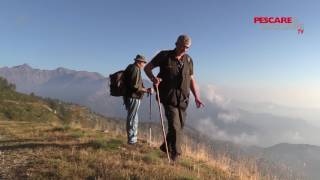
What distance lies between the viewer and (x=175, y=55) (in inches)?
344

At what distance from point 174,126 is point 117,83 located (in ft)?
9.20

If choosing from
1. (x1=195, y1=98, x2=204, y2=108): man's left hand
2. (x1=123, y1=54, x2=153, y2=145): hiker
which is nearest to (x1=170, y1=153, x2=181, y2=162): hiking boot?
(x1=195, y1=98, x2=204, y2=108): man's left hand

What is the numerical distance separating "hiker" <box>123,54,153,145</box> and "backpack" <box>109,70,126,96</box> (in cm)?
13

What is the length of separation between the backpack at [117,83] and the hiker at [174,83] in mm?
2131

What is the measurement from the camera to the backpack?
10.9m

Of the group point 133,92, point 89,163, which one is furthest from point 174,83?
point 133,92

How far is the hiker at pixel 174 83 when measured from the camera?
28.4 ft

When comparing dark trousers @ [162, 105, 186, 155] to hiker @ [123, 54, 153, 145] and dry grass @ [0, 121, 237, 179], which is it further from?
hiker @ [123, 54, 153, 145]

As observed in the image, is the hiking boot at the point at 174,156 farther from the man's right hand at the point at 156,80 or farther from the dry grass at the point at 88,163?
the man's right hand at the point at 156,80

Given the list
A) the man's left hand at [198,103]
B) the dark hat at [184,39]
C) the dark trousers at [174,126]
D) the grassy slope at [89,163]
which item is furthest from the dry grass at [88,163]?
the dark hat at [184,39]

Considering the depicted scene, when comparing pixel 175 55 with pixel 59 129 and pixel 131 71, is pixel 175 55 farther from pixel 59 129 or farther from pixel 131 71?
pixel 59 129

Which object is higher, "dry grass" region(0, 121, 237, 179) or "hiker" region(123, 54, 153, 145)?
Result: "hiker" region(123, 54, 153, 145)

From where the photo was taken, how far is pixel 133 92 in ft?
36.6

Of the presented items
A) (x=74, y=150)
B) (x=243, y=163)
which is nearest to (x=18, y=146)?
(x=74, y=150)
